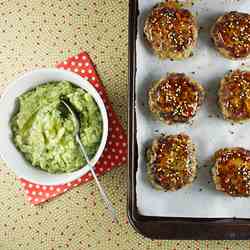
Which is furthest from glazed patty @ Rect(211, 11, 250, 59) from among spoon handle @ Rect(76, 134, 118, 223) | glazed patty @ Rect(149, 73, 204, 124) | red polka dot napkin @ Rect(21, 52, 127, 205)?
spoon handle @ Rect(76, 134, 118, 223)

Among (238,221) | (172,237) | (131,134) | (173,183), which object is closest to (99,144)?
(131,134)

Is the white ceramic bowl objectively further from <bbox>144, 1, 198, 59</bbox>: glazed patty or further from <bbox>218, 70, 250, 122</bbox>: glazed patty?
<bbox>218, 70, 250, 122</bbox>: glazed patty

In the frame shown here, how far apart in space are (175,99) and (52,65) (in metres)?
0.54

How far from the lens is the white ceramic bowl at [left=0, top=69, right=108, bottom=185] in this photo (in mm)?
2066

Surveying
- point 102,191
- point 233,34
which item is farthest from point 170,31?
point 102,191

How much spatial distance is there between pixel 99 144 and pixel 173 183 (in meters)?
0.32

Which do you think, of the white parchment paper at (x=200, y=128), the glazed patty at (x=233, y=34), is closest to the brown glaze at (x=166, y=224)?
the white parchment paper at (x=200, y=128)

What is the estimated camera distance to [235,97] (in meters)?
2.11

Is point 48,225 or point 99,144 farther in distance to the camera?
point 48,225

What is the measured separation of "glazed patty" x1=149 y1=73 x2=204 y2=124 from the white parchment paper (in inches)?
2.0

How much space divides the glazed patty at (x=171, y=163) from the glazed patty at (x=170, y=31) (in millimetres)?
346

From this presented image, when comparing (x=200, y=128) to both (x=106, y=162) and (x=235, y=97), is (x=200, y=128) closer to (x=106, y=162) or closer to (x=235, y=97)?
(x=235, y=97)

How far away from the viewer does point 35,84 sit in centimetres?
212

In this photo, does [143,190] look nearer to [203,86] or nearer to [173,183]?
[173,183]
